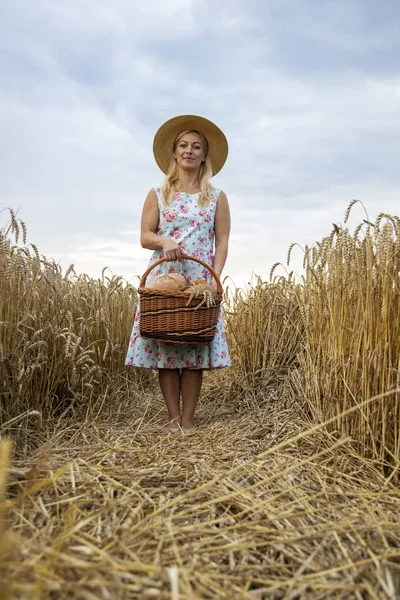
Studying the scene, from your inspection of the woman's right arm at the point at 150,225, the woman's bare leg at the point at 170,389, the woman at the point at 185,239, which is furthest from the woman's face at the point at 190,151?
the woman's bare leg at the point at 170,389

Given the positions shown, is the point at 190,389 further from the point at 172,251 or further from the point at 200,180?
the point at 200,180

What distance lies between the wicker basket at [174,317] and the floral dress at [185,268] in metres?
0.33

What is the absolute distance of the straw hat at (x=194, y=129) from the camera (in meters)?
3.22

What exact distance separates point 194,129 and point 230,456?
6.38 feet

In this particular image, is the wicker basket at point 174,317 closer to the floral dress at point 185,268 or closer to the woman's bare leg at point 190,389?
the floral dress at point 185,268

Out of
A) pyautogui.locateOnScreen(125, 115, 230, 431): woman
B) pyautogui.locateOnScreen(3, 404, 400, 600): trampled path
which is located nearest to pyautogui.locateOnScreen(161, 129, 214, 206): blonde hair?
pyautogui.locateOnScreen(125, 115, 230, 431): woman

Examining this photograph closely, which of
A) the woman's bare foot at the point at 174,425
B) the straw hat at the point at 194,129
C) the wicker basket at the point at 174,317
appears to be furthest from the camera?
the straw hat at the point at 194,129

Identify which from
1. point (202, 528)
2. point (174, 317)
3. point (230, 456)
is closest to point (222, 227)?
point (174, 317)

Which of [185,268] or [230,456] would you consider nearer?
[230,456]

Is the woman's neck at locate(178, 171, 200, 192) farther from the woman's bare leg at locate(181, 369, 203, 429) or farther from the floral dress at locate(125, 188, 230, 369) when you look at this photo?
the woman's bare leg at locate(181, 369, 203, 429)

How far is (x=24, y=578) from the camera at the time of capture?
1.05 meters

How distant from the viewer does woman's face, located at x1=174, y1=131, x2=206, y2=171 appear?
3092mm

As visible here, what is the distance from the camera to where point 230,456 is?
2137mm

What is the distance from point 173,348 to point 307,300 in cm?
77
